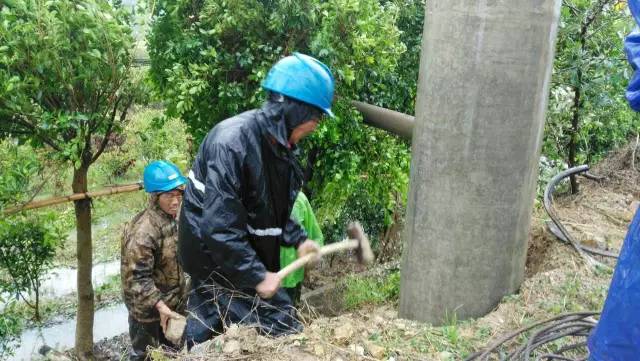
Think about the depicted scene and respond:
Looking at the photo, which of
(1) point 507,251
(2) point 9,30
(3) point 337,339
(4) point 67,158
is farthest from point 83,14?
(1) point 507,251

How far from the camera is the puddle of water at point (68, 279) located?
303 inches

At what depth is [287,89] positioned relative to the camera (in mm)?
2957

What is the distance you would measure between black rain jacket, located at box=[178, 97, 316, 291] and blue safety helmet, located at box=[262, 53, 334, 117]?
0.23 ft

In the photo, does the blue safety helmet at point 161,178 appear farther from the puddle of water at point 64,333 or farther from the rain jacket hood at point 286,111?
the puddle of water at point 64,333

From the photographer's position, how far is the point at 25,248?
5258mm

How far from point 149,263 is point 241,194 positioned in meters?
1.58

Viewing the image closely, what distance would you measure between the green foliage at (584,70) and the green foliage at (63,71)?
3984 mm

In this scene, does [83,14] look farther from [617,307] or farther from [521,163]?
[617,307]

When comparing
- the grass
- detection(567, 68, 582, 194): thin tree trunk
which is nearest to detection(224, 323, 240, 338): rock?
detection(567, 68, 582, 194): thin tree trunk

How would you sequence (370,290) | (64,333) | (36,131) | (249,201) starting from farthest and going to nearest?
(64,333) → (370,290) → (36,131) → (249,201)

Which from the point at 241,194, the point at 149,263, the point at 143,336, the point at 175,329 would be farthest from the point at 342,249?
the point at 143,336

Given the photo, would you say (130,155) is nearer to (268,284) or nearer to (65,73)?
(65,73)

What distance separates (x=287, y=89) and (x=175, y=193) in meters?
1.82

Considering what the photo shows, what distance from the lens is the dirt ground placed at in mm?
2633
